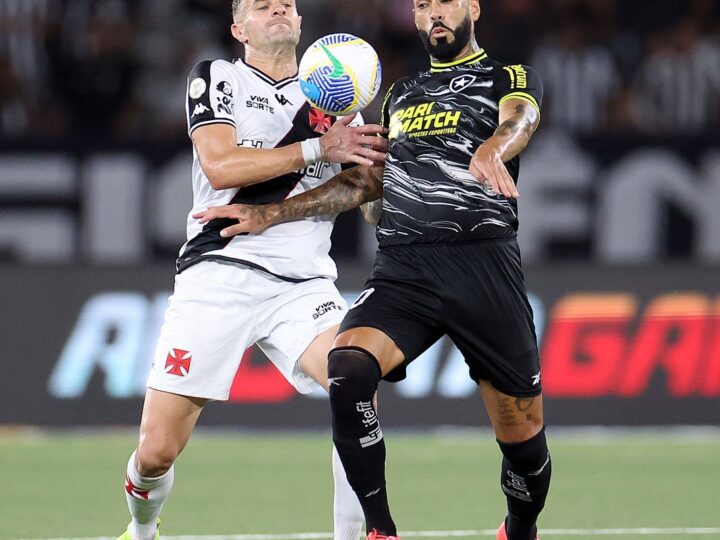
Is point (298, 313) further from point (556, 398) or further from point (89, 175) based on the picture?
point (89, 175)

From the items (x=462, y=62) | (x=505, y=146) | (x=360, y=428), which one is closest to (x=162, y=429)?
(x=360, y=428)

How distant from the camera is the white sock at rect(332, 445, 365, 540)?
6059 millimetres

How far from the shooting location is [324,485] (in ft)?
28.7

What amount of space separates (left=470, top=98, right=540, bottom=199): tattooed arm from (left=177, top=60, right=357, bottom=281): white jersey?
1.12 meters

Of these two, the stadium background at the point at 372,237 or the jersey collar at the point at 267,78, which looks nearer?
the jersey collar at the point at 267,78

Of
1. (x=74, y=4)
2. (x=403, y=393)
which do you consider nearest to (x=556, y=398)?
(x=403, y=393)

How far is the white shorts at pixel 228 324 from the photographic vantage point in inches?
240

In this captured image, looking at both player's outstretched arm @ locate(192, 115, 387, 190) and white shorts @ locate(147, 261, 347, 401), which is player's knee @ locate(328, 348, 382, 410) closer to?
white shorts @ locate(147, 261, 347, 401)

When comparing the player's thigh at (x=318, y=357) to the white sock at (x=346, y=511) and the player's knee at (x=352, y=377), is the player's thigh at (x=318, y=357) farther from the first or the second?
the player's knee at (x=352, y=377)

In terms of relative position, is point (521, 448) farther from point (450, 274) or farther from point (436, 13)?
point (436, 13)

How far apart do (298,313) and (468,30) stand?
1.46 m

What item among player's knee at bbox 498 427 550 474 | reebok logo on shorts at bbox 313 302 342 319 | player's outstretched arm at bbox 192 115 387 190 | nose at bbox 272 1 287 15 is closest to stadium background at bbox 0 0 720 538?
reebok logo on shorts at bbox 313 302 342 319

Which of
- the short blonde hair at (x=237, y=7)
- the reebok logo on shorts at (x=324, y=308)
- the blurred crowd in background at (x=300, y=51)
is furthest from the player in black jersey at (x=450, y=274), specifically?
the blurred crowd in background at (x=300, y=51)

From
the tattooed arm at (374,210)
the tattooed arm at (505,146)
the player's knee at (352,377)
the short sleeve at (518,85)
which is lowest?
the player's knee at (352,377)
